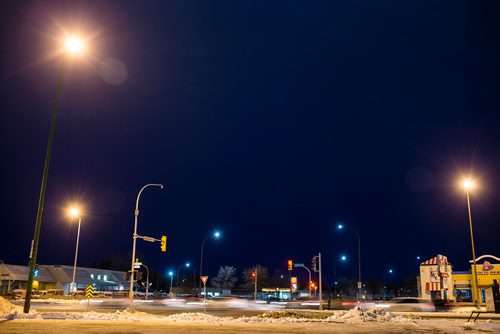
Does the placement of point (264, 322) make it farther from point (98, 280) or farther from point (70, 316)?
point (98, 280)

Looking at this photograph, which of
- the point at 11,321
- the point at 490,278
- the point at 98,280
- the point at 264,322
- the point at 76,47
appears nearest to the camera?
the point at 11,321

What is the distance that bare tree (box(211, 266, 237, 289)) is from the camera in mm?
152375

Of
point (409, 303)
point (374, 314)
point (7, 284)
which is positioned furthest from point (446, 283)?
point (7, 284)

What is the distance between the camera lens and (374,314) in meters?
23.9

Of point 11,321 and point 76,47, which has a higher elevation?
point 76,47

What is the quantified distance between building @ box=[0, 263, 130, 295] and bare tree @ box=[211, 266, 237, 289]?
146ft

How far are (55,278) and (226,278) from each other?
2886 inches

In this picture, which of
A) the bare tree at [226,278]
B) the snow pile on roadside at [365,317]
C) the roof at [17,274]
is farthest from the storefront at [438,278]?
the bare tree at [226,278]

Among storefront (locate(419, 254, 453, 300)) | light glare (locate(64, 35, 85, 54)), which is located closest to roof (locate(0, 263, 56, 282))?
light glare (locate(64, 35, 85, 54))

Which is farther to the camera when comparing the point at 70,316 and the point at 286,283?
the point at 286,283

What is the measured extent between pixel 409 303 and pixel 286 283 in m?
104

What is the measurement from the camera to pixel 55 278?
86.2 metres

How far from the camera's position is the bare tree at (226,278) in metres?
152

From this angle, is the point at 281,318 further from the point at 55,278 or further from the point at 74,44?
the point at 55,278
